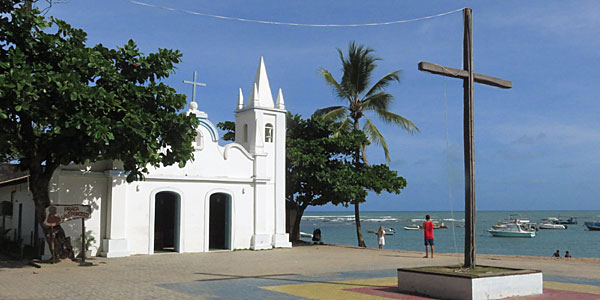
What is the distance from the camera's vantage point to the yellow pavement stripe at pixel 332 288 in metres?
10.2

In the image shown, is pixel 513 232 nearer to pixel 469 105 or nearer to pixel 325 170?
pixel 325 170

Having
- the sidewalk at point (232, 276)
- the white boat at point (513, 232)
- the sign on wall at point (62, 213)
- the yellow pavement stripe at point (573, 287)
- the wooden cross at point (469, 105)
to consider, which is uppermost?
the wooden cross at point (469, 105)

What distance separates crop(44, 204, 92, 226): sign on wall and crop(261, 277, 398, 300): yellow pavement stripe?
7529 mm

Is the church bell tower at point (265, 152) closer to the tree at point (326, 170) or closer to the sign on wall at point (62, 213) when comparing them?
the tree at point (326, 170)

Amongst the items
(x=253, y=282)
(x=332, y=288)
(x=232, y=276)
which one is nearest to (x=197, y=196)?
(x=232, y=276)

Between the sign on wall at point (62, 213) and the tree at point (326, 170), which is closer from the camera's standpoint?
the sign on wall at point (62, 213)

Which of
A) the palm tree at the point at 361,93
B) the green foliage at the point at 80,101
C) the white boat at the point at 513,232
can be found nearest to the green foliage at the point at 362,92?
the palm tree at the point at 361,93

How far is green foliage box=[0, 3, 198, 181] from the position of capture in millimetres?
13320

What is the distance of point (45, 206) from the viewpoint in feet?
52.6

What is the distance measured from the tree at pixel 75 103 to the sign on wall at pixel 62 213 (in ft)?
1.19

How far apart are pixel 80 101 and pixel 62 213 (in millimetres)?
4036

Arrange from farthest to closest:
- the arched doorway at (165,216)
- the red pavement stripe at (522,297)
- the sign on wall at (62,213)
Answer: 1. the arched doorway at (165,216)
2. the sign on wall at (62,213)
3. the red pavement stripe at (522,297)

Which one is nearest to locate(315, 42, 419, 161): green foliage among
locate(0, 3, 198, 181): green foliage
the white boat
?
locate(0, 3, 198, 181): green foliage

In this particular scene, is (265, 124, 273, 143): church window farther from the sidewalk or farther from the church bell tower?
the sidewalk
